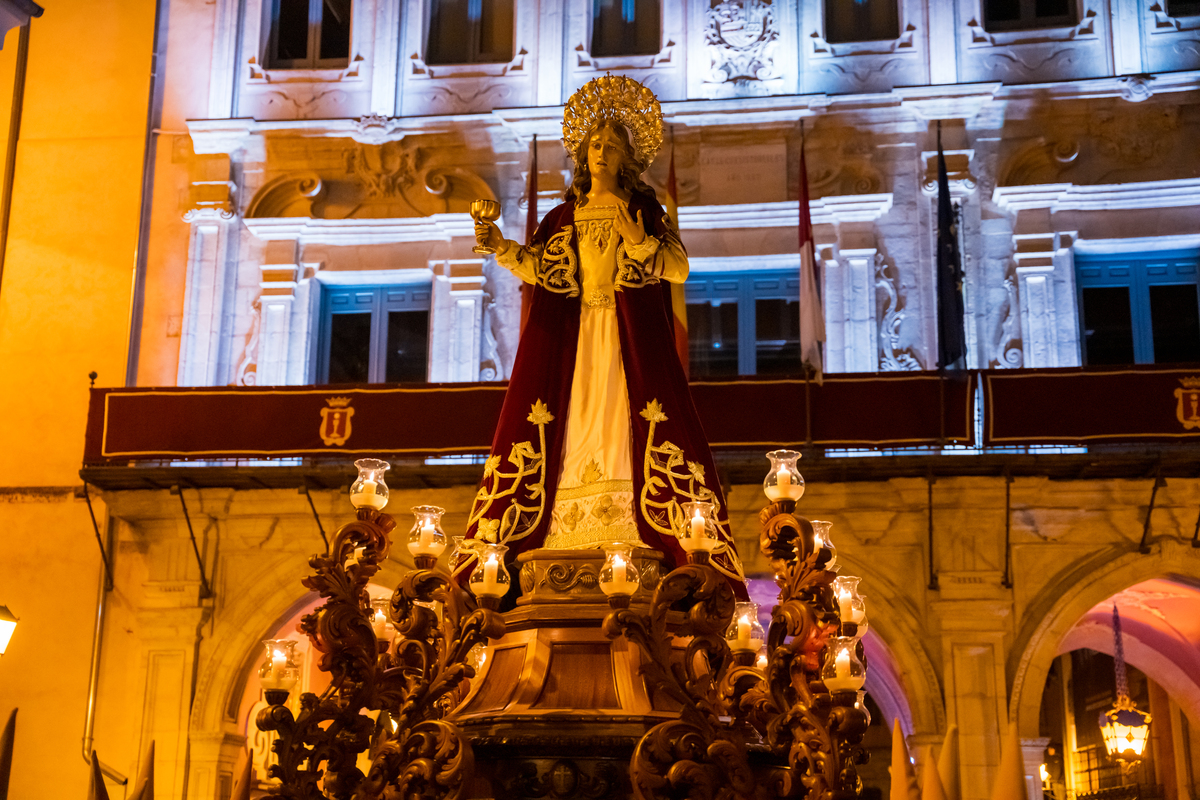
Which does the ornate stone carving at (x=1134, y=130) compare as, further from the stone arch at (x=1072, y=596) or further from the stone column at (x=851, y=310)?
the stone arch at (x=1072, y=596)

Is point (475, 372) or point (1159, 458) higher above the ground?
point (475, 372)

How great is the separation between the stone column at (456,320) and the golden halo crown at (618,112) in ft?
26.4

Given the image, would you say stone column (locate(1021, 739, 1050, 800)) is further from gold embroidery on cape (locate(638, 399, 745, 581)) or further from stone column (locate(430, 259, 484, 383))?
gold embroidery on cape (locate(638, 399, 745, 581))

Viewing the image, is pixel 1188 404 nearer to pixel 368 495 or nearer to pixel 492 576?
pixel 492 576

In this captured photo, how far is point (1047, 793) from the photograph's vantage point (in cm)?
2138

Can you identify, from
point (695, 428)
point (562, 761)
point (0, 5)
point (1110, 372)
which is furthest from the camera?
point (1110, 372)

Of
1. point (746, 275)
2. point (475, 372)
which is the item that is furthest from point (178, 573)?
point (746, 275)

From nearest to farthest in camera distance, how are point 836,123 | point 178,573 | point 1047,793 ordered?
point 178,573, point 836,123, point 1047,793

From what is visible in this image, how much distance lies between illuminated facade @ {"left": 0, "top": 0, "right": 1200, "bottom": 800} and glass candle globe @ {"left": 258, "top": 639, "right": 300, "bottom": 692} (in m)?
8.17

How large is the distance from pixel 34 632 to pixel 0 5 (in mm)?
7793

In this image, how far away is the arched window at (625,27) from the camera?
17.1 m

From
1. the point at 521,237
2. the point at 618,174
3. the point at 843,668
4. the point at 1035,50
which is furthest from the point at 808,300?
the point at 843,668

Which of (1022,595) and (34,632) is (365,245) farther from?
(1022,595)

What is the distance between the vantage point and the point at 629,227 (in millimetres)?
7574
